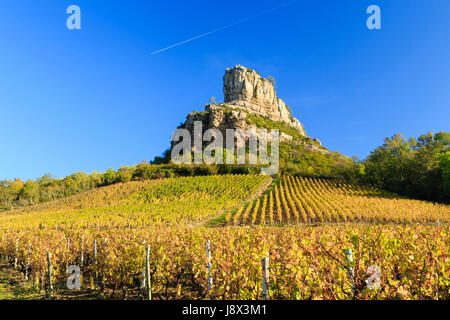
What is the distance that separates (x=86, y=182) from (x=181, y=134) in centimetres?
3431

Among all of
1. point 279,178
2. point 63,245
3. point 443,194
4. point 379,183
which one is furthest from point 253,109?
point 63,245

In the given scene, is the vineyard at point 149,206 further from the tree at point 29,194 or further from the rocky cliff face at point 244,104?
the rocky cliff face at point 244,104

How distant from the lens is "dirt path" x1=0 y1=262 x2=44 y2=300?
20.7ft

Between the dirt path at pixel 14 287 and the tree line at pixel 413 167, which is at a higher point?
the tree line at pixel 413 167

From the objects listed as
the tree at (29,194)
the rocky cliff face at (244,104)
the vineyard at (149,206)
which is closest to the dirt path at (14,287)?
the vineyard at (149,206)

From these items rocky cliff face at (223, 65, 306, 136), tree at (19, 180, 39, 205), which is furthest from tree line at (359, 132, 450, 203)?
tree at (19, 180, 39, 205)

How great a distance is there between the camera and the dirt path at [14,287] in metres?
6.30

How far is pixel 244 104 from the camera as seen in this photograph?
9338 cm

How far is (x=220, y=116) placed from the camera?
76125 millimetres

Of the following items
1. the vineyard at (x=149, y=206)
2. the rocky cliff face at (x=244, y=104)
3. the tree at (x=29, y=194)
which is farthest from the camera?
the rocky cliff face at (x=244, y=104)

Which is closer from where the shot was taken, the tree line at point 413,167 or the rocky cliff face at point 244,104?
the tree line at point 413,167

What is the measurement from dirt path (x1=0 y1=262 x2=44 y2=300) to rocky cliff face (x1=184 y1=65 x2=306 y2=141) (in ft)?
225

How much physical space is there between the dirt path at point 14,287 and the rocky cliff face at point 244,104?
68.6m
